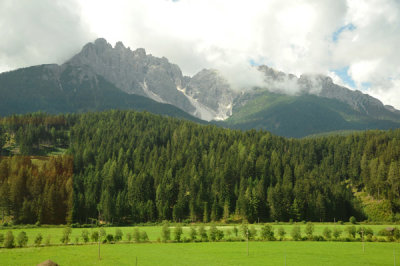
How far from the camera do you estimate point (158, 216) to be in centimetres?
13600

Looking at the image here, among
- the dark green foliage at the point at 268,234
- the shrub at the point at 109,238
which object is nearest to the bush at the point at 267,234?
the dark green foliage at the point at 268,234

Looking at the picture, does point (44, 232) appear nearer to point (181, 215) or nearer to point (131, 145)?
point (181, 215)

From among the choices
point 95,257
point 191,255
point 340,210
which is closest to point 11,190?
point 95,257

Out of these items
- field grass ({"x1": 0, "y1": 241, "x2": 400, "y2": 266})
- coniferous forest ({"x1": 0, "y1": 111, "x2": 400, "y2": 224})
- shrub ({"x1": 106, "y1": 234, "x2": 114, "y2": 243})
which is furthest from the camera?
coniferous forest ({"x1": 0, "y1": 111, "x2": 400, "y2": 224})

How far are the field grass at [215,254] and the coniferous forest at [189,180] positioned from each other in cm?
5154

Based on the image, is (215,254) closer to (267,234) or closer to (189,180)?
(267,234)

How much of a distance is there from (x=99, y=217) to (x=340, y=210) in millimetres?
103371

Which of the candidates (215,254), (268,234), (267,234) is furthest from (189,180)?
(215,254)

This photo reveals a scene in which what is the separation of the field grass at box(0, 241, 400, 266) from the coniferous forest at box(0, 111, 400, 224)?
5154 cm

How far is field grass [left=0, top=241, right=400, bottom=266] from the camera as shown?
58438 millimetres

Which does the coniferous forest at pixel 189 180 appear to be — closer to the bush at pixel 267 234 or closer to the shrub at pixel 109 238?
the bush at pixel 267 234

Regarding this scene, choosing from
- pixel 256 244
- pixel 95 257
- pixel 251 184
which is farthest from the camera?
pixel 251 184

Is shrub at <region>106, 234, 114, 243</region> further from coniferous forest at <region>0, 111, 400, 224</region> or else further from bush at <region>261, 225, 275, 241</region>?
coniferous forest at <region>0, 111, 400, 224</region>

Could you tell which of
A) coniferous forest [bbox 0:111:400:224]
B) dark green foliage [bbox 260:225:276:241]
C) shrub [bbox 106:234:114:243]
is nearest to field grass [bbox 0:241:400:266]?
Result: dark green foliage [bbox 260:225:276:241]
